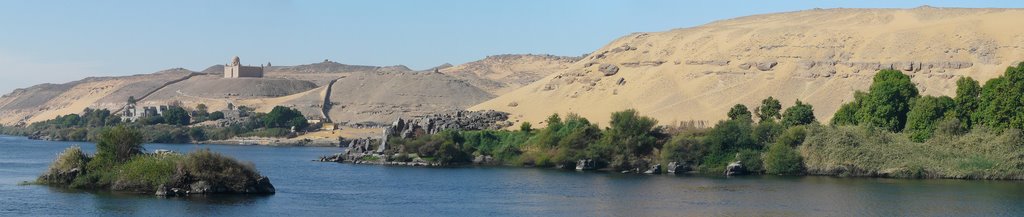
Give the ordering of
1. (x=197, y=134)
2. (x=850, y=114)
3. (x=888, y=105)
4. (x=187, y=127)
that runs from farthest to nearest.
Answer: (x=187, y=127) → (x=197, y=134) → (x=850, y=114) → (x=888, y=105)

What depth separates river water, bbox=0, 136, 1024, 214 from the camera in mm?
35906

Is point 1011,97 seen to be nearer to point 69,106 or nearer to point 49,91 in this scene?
point 69,106

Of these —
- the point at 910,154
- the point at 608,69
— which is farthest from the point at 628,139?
the point at 608,69

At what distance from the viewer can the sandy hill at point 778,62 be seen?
236 ft

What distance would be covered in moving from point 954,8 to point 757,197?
162ft

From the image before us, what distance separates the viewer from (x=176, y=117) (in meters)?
109

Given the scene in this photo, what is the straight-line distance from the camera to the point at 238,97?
138375 millimetres

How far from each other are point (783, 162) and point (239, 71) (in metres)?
109

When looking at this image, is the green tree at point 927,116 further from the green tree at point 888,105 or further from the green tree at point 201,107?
the green tree at point 201,107

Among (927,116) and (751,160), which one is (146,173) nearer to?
(751,160)

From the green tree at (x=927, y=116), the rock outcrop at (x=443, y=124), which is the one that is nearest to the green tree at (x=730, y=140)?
the green tree at (x=927, y=116)

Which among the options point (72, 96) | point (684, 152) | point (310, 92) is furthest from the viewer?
point (72, 96)

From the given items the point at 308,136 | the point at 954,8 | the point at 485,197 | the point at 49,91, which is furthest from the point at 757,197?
the point at 49,91

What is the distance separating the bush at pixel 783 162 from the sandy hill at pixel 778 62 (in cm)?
1579
